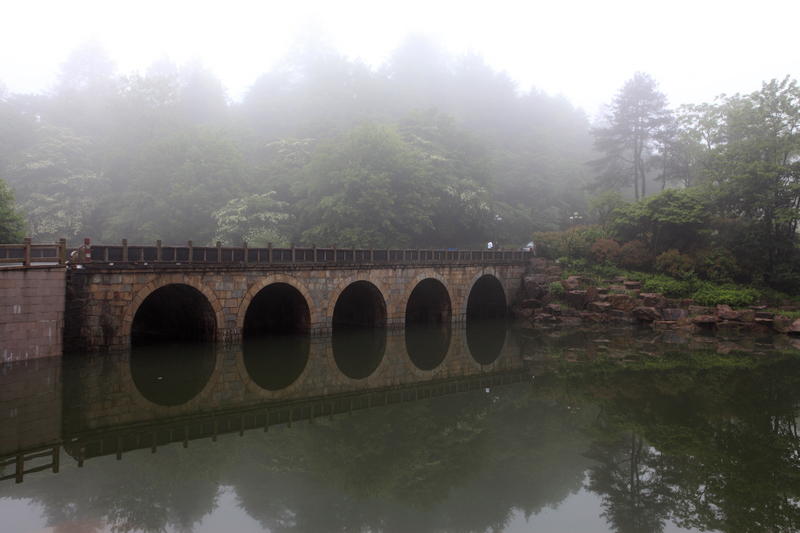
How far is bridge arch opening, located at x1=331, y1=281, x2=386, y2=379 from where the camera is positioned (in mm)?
18578

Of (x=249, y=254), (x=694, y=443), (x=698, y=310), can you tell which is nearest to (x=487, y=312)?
(x=698, y=310)

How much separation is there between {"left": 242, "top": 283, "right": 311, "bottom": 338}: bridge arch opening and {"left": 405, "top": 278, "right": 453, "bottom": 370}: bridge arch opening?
525 cm

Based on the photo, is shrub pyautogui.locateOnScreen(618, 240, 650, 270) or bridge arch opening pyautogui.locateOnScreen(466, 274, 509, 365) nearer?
bridge arch opening pyautogui.locateOnScreen(466, 274, 509, 365)

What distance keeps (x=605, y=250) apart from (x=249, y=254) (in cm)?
2502

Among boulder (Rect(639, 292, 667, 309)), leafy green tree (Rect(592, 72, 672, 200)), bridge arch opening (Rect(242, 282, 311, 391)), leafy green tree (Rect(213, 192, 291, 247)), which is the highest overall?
leafy green tree (Rect(592, 72, 672, 200))

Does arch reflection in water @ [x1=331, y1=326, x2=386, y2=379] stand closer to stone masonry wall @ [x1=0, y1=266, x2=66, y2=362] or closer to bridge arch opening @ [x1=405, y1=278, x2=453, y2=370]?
bridge arch opening @ [x1=405, y1=278, x2=453, y2=370]

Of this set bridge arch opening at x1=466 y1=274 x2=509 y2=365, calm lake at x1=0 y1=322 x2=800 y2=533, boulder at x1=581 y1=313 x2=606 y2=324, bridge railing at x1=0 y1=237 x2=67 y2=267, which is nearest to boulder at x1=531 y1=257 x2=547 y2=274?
bridge arch opening at x1=466 y1=274 x2=509 y2=365

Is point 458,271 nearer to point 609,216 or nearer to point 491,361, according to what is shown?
point 491,361

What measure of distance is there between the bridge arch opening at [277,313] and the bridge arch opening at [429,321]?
17.2 feet

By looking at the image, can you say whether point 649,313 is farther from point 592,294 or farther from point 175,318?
point 175,318

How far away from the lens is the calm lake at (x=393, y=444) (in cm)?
783

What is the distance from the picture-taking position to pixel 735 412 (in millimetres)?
13289

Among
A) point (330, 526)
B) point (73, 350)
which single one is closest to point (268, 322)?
point (73, 350)

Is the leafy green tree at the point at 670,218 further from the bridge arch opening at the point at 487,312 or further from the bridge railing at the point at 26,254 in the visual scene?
the bridge railing at the point at 26,254
